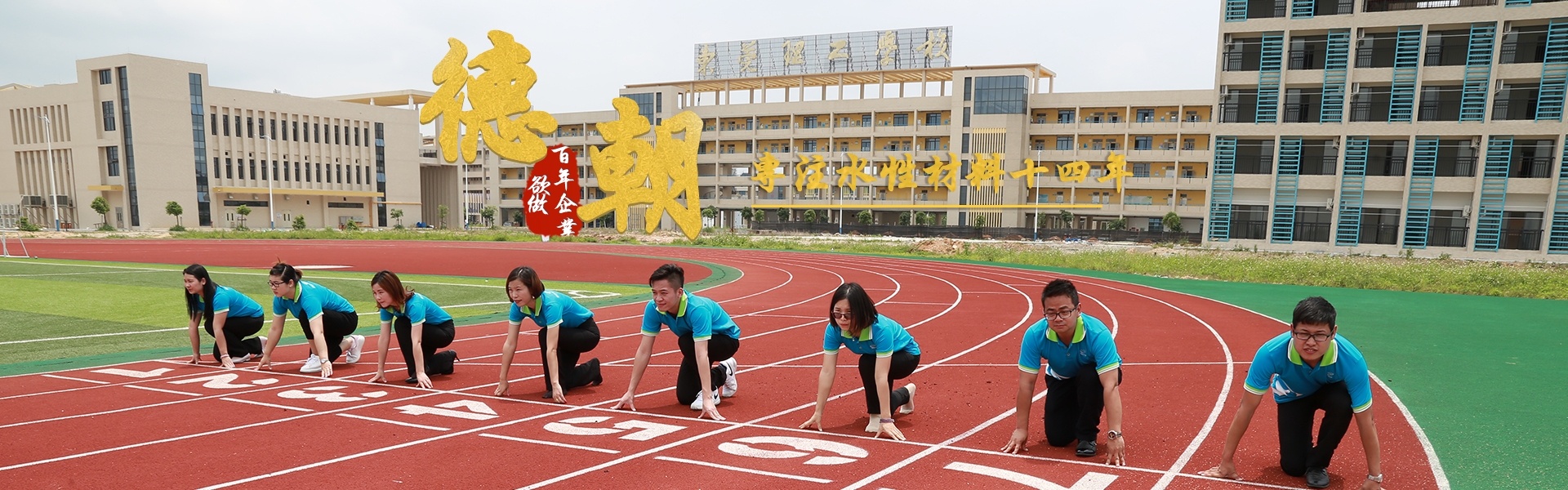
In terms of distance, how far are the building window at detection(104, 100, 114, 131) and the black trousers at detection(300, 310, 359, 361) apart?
63775 mm

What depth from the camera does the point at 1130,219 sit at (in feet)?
178

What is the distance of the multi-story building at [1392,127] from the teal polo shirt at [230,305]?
33.5 metres

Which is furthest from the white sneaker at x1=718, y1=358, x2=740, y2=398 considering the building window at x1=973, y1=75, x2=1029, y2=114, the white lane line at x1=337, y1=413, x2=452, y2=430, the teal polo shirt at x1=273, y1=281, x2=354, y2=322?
the building window at x1=973, y1=75, x2=1029, y2=114

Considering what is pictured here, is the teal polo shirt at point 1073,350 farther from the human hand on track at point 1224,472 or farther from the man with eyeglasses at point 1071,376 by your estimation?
the human hand on track at point 1224,472

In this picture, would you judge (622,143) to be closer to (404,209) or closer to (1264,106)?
(1264,106)

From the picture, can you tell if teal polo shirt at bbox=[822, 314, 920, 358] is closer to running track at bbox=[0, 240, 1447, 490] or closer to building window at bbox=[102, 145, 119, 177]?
running track at bbox=[0, 240, 1447, 490]

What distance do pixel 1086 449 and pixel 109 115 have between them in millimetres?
70765

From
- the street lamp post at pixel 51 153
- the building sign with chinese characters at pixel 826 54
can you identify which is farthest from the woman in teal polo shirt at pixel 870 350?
the street lamp post at pixel 51 153

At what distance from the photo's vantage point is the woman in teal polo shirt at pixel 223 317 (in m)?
7.00

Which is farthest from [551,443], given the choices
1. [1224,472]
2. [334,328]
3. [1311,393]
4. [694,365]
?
[1311,393]

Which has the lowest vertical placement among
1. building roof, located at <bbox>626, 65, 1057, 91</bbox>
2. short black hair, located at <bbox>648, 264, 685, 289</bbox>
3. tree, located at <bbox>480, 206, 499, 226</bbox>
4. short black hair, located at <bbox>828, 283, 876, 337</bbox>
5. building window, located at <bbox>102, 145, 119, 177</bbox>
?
tree, located at <bbox>480, 206, 499, 226</bbox>

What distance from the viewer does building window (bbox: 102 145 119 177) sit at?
53.3 meters

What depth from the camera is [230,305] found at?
729 cm

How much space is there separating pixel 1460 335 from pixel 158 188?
230 feet
